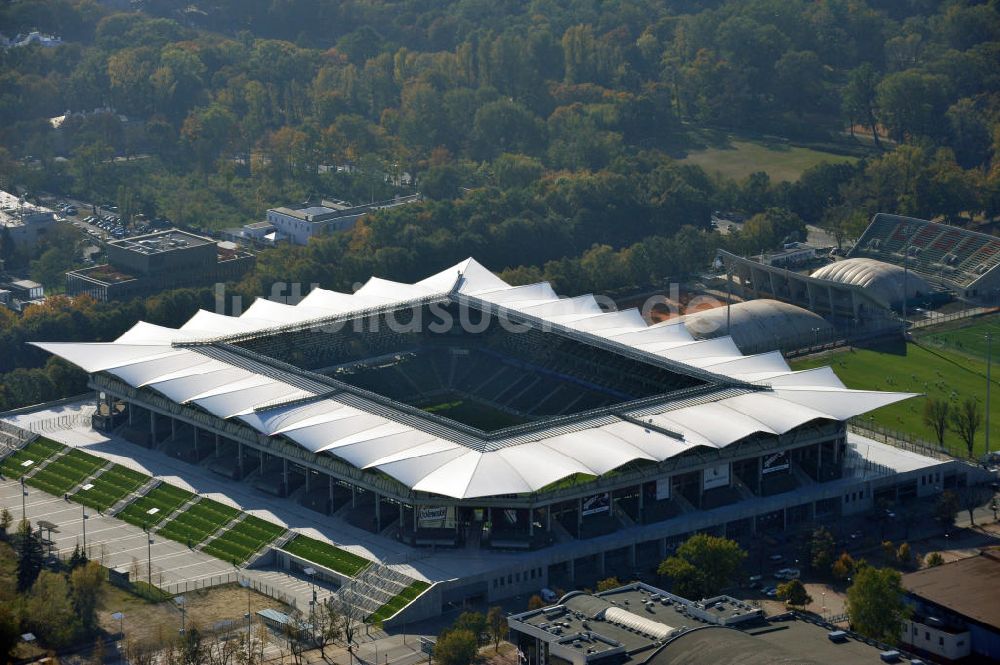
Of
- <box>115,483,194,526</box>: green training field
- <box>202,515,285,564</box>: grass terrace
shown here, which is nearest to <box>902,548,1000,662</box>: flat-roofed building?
<box>202,515,285,564</box>: grass terrace

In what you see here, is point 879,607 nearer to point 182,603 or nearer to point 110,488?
point 182,603

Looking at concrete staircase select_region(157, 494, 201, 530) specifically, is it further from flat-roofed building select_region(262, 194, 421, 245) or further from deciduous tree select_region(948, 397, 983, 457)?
flat-roofed building select_region(262, 194, 421, 245)

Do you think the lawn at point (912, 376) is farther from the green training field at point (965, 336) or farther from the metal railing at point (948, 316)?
the metal railing at point (948, 316)

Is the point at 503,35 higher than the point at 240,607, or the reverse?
the point at 503,35

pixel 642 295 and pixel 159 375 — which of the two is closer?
pixel 159 375

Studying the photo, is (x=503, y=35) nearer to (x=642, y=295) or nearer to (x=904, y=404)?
(x=642, y=295)

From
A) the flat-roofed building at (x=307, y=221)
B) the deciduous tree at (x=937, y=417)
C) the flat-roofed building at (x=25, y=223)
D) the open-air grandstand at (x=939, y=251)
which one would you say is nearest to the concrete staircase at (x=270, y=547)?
the deciduous tree at (x=937, y=417)

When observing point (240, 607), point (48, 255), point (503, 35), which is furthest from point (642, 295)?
point (503, 35)
